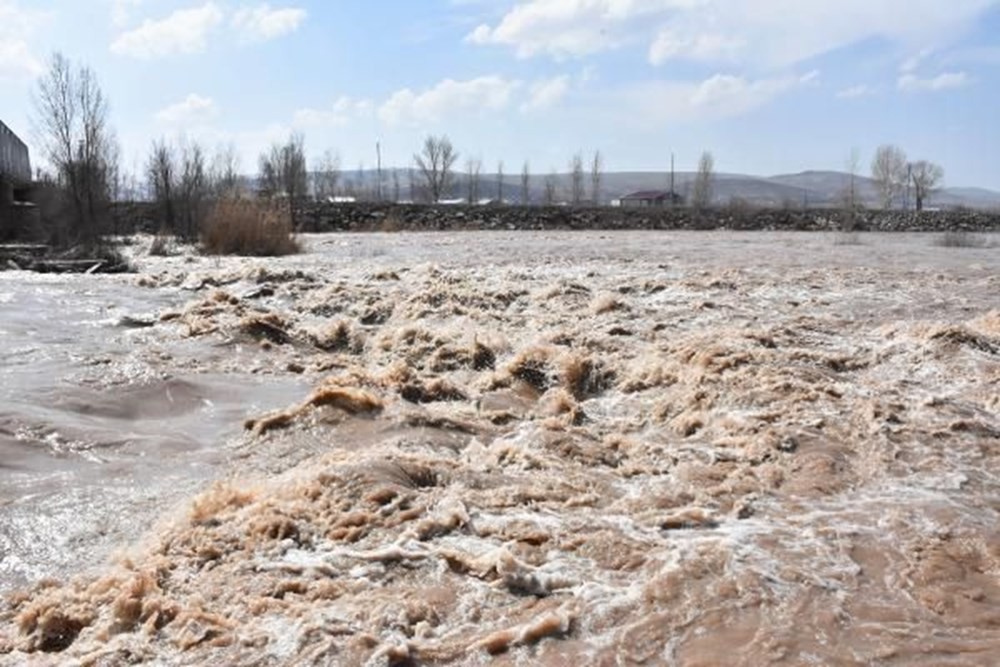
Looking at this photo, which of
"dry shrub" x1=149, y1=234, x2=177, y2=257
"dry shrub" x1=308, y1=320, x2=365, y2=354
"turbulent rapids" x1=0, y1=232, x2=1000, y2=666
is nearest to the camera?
"turbulent rapids" x1=0, y1=232, x2=1000, y2=666

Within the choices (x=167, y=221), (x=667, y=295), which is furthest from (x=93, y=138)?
(x=667, y=295)

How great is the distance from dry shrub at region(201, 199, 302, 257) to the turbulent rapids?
1168 cm

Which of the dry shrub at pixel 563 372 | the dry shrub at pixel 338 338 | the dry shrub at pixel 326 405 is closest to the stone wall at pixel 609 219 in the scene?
the dry shrub at pixel 338 338

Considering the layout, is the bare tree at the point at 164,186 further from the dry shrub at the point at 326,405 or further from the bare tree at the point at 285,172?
the dry shrub at the point at 326,405

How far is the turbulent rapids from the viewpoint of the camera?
3918mm

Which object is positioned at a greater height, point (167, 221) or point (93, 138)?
point (93, 138)

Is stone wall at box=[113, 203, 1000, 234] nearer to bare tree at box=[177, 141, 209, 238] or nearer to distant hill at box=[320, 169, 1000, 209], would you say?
bare tree at box=[177, 141, 209, 238]

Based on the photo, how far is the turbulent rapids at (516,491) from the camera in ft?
12.9

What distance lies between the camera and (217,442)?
22.5ft

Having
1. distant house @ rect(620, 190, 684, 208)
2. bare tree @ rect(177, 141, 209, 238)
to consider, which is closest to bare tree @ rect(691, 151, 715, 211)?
distant house @ rect(620, 190, 684, 208)

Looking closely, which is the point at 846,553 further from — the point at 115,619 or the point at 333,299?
the point at 333,299

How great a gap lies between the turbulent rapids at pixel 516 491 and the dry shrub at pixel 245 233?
1168 centimetres

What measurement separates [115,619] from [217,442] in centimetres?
294

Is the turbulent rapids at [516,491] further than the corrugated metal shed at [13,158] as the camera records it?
No
